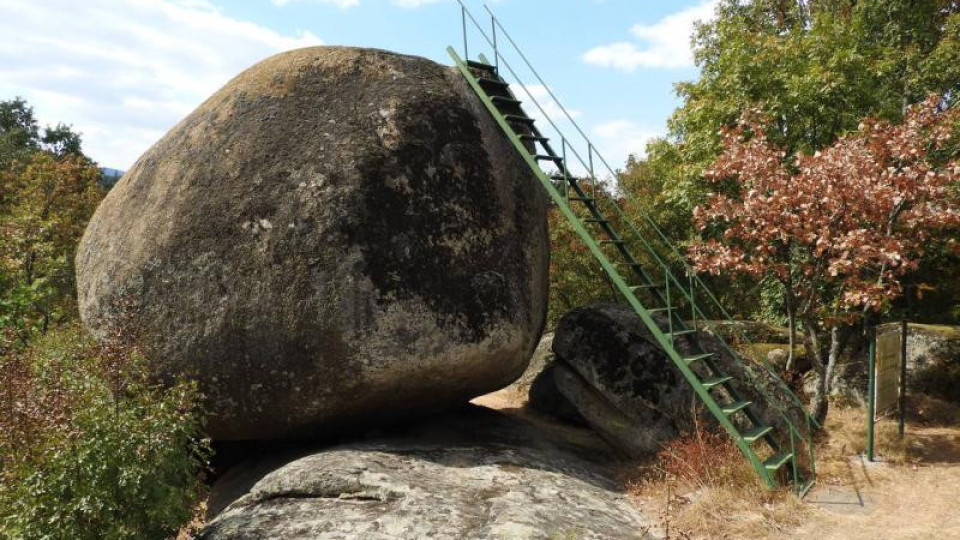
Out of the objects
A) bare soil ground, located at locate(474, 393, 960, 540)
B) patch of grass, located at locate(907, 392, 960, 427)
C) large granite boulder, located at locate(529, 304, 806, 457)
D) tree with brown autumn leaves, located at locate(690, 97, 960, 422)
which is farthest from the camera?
patch of grass, located at locate(907, 392, 960, 427)

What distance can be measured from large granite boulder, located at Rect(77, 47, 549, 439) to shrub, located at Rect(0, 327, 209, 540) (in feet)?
3.69

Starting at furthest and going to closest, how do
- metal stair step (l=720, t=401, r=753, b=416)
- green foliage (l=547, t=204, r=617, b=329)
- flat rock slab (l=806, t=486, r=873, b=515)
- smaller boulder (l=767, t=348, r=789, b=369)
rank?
green foliage (l=547, t=204, r=617, b=329), smaller boulder (l=767, t=348, r=789, b=369), metal stair step (l=720, t=401, r=753, b=416), flat rock slab (l=806, t=486, r=873, b=515)

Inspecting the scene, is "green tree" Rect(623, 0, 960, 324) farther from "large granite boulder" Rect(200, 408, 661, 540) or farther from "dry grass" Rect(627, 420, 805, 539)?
"large granite boulder" Rect(200, 408, 661, 540)

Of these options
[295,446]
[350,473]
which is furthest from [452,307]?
[295,446]

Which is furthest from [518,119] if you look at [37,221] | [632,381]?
[37,221]

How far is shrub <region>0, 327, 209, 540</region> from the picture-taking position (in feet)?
21.1

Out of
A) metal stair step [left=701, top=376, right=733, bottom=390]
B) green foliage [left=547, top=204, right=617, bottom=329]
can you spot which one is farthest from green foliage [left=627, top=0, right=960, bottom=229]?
metal stair step [left=701, top=376, right=733, bottom=390]

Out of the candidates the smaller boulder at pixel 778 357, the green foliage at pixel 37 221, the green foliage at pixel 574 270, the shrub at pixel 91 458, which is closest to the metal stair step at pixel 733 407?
the smaller boulder at pixel 778 357

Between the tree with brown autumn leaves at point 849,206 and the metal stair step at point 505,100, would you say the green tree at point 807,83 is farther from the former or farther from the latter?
the metal stair step at point 505,100

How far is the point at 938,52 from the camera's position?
16.6 metres

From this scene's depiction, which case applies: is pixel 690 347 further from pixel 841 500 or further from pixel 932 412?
pixel 932 412

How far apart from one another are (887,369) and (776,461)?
2.87 meters

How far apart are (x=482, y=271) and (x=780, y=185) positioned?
5070 millimetres

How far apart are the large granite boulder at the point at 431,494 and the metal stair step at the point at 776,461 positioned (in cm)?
183
